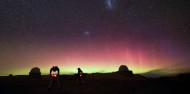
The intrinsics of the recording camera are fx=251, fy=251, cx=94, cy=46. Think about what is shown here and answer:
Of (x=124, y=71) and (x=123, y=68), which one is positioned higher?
(x=123, y=68)

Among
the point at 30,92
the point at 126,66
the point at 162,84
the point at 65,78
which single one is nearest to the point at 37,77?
the point at 65,78

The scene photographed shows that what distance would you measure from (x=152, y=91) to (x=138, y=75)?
1002 inches

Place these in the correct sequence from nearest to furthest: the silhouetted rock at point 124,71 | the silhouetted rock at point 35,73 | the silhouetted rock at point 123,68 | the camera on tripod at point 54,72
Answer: the camera on tripod at point 54,72, the silhouetted rock at point 35,73, the silhouetted rock at point 124,71, the silhouetted rock at point 123,68

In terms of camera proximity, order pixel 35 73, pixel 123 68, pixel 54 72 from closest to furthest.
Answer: pixel 54 72 → pixel 35 73 → pixel 123 68

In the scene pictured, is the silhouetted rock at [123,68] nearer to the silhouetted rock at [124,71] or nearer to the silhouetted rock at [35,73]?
the silhouetted rock at [124,71]

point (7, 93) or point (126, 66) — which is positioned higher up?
point (126, 66)

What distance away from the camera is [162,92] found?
17.1 meters

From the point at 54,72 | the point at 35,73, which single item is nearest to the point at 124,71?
the point at 35,73

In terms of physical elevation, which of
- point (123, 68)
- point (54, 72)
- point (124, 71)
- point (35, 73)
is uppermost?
point (123, 68)

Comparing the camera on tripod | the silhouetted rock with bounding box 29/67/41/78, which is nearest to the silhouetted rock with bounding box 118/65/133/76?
the silhouetted rock with bounding box 29/67/41/78

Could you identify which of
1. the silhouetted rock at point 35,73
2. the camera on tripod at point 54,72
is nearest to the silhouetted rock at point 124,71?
the silhouetted rock at point 35,73

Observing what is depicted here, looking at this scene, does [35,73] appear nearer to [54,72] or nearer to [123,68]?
[123,68]

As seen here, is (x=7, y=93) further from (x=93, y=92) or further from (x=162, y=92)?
(x=162, y=92)

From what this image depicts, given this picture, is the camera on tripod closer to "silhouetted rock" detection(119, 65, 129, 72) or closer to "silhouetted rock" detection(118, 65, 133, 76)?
"silhouetted rock" detection(118, 65, 133, 76)
